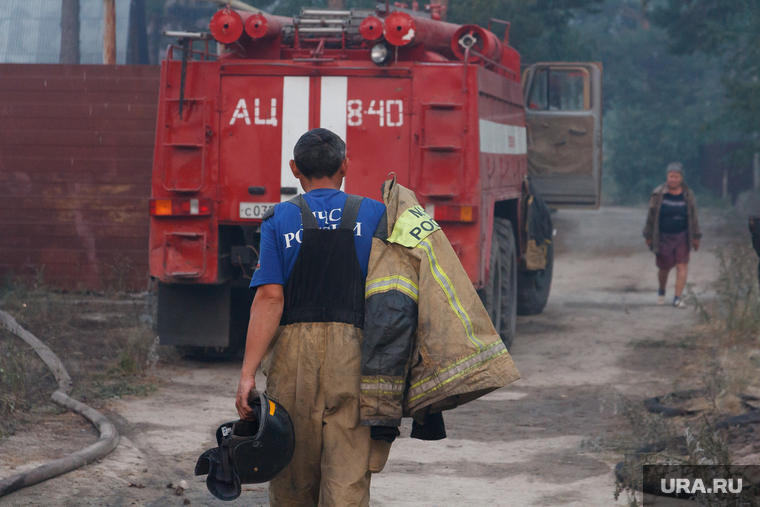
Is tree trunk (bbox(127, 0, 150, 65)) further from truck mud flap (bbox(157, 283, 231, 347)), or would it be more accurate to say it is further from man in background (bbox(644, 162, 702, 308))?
man in background (bbox(644, 162, 702, 308))

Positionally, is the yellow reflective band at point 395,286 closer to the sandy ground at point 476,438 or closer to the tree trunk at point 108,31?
the sandy ground at point 476,438

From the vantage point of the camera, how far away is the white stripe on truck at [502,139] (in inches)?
305

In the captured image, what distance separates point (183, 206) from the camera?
7402 millimetres

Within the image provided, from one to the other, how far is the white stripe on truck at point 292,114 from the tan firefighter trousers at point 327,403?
4.23m

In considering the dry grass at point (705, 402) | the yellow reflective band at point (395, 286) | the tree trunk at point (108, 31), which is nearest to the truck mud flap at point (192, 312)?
the dry grass at point (705, 402)

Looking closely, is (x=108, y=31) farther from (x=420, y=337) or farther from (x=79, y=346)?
(x=420, y=337)

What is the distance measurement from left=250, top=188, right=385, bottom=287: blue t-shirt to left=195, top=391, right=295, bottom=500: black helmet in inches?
17.3

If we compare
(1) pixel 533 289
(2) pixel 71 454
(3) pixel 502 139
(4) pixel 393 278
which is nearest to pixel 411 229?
(4) pixel 393 278

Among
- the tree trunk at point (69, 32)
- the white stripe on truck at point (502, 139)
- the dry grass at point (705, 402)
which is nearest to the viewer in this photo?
the dry grass at point (705, 402)

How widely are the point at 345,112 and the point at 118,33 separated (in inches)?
359

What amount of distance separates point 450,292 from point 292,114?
4.53m

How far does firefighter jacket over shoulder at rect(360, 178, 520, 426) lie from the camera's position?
315 centimetres

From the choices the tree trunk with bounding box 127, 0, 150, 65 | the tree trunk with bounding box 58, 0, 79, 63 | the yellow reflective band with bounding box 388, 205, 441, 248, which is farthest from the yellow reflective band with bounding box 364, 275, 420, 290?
the tree trunk with bounding box 127, 0, 150, 65

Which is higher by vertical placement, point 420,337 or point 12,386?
point 420,337
